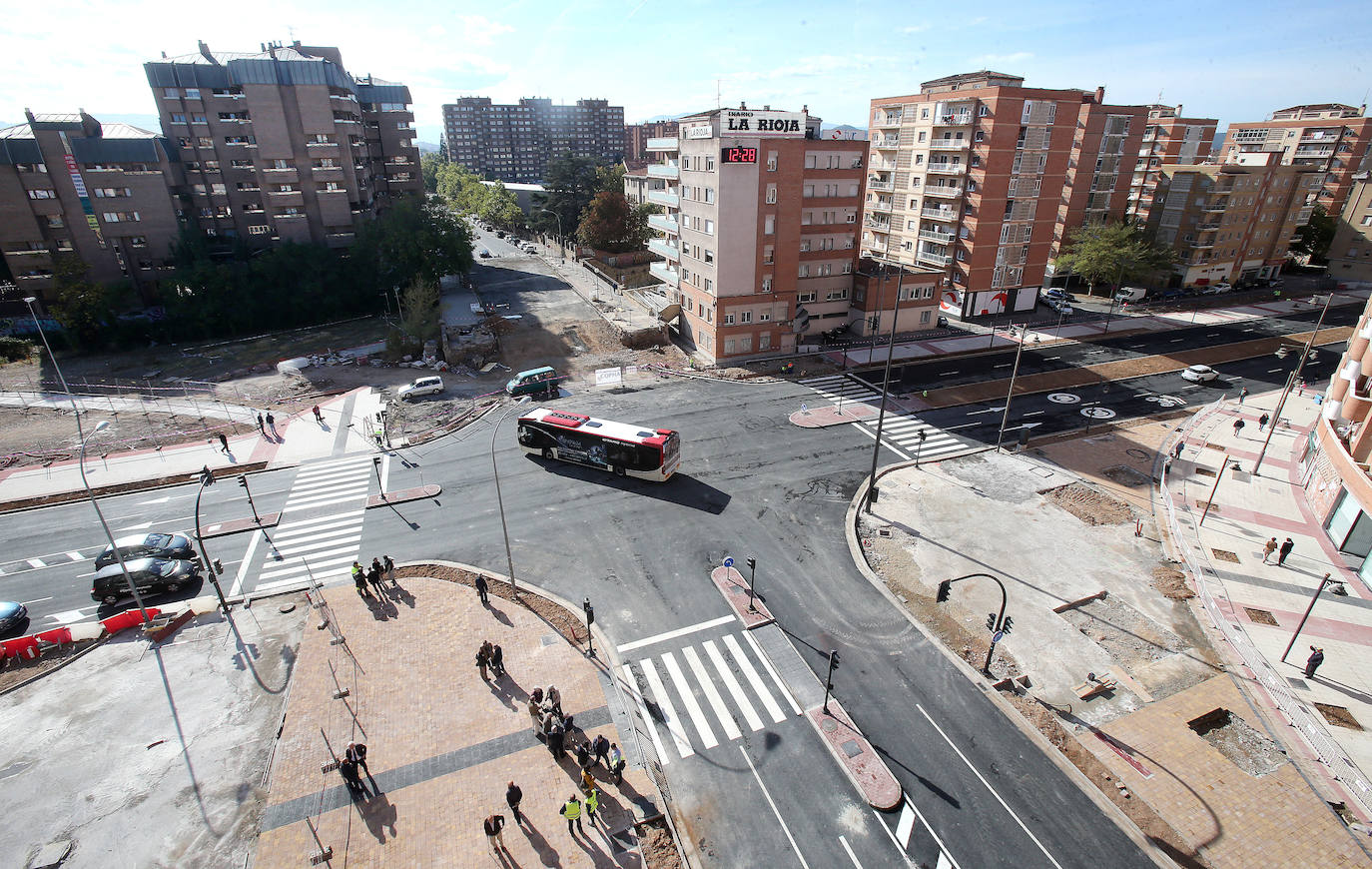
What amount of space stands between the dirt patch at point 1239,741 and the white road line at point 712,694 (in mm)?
16678

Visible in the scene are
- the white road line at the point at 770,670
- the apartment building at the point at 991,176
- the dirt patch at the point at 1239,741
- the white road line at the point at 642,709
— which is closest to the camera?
the dirt patch at the point at 1239,741

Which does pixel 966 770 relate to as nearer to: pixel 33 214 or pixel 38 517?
pixel 38 517

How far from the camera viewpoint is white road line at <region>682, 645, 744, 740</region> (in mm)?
22197

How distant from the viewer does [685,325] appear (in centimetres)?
6525

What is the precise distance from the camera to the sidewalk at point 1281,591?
22.0 m

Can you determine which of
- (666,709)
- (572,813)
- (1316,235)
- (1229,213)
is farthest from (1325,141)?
(572,813)

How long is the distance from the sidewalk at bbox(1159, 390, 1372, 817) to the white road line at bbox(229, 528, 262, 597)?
4446cm

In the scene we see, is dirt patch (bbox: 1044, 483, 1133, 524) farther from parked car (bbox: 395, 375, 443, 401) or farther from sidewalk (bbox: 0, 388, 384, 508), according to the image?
parked car (bbox: 395, 375, 443, 401)

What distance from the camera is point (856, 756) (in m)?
20.9

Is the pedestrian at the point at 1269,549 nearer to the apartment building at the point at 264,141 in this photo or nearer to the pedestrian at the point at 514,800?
the pedestrian at the point at 514,800

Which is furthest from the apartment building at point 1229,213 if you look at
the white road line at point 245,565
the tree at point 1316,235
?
the white road line at point 245,565

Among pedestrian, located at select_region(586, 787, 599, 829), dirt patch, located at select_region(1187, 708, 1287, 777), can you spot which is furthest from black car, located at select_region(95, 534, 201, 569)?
dirt patch, located at select_region(1187, 708, 1287, 777)

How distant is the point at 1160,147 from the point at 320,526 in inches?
4644

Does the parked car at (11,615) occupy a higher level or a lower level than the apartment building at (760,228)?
lower
